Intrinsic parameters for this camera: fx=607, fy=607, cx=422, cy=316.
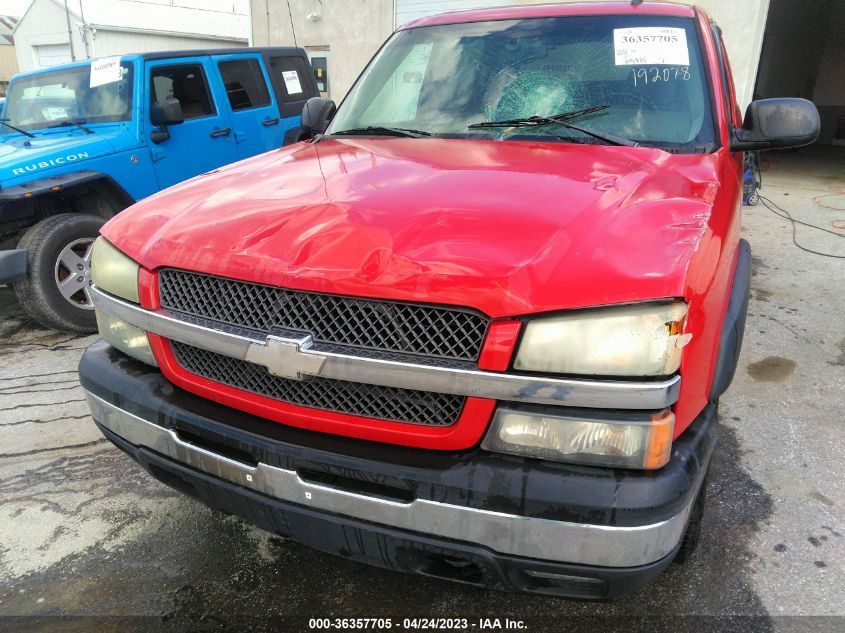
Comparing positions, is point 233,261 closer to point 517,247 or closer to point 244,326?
point 244,326

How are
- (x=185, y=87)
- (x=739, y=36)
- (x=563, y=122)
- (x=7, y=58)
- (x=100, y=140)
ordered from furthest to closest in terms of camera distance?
(x=7, y=58), (x=739, y=36), (x=185, y=87), (x=100, y=140), (x=563, y=122)

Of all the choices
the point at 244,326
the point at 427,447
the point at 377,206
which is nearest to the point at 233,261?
the point at 244,326

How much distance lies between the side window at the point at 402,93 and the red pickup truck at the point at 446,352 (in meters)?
0.75

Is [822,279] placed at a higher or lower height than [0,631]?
lower

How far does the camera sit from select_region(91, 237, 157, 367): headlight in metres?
1.87

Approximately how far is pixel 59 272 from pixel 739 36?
31.0 ft

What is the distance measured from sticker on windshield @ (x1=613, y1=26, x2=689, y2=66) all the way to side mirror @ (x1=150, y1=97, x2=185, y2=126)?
3672 millimetres

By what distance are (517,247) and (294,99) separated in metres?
5.65

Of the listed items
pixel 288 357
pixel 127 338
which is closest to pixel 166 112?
pixel 127 338

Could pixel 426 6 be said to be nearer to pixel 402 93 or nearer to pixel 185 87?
pixel 185 87

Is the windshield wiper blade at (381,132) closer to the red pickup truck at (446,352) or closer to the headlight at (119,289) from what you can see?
the red pickup truck at (446,352)

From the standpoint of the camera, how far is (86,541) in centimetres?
235

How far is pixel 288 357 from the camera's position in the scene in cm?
152

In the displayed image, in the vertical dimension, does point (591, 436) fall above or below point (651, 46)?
below
